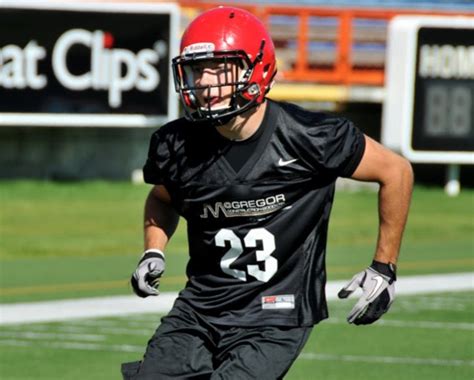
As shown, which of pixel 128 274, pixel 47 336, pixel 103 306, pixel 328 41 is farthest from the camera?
pixel 328 41

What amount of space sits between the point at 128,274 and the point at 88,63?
300 inches

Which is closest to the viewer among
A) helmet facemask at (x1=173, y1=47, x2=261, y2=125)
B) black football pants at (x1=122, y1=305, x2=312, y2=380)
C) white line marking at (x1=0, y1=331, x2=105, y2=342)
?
black football pants at (x1=122, y1=305, x2=312, y2=380)

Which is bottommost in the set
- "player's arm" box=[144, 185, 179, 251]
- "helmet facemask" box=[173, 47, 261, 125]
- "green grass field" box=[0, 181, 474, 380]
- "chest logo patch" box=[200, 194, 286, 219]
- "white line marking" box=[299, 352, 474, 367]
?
"green grass field" box=[0, 181, 474, 380]

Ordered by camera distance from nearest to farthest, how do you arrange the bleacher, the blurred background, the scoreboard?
the blurred background < the scoreboard < the bleacher

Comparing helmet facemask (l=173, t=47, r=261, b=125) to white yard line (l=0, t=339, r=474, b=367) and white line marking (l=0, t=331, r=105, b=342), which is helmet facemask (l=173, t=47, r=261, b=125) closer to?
white yard line (l=0, t=339, r=474, b=367)

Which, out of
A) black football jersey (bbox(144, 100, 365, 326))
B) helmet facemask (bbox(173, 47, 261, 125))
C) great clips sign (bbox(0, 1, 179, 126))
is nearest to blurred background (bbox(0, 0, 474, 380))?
great clips sign (bbox(0, 1, 179, 126))

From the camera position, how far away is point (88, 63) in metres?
20.4

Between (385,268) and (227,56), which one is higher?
(227,56)

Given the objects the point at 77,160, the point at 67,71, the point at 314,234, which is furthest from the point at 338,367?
the point at 77,160

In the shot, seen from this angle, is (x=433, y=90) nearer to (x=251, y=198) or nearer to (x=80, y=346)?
(x=80, y=346)

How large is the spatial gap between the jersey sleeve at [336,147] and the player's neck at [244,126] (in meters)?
0.21

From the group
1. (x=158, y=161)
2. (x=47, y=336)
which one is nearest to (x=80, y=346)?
(x=47, y=336)

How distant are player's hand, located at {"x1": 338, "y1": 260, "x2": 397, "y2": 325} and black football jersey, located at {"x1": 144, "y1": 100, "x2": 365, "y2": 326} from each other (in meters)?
0.13

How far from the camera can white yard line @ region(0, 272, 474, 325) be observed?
10.4 metres
